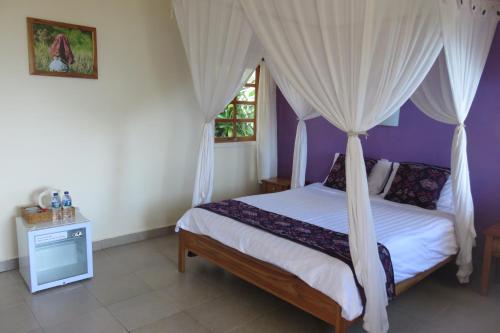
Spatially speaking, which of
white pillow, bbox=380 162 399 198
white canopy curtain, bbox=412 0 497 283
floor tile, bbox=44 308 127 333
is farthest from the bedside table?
floor tile, bbox=44 308 127 333

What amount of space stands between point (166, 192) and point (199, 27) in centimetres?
184

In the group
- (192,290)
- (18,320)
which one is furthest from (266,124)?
(18,320)

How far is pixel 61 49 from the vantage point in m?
3.31

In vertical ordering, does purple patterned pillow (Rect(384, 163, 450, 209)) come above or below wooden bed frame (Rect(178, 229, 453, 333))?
above

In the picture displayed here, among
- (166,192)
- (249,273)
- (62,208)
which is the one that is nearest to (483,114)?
(249,273)

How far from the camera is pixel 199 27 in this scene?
10.5 ft

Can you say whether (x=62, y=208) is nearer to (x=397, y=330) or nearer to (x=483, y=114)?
(x=397, y=330)

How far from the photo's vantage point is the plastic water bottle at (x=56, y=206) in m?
3.11

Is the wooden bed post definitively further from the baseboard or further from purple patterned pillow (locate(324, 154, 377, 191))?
the baseboard

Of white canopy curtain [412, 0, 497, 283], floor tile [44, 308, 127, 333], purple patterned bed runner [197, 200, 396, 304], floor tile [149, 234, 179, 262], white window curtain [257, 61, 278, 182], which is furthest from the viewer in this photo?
white window curtain [257, 61, 278, 182]

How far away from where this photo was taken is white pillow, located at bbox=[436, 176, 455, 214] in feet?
10.9

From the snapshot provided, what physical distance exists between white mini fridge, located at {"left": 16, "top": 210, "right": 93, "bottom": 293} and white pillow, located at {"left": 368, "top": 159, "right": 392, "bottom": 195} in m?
2.65

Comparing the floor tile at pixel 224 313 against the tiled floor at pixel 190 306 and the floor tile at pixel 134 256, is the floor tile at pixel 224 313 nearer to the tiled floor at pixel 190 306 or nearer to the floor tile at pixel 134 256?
the tiled floor at pixel 190 306

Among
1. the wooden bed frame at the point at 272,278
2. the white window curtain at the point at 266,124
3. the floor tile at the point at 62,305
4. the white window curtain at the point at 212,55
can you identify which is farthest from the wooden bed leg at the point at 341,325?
the white window curtain at the point at 266,124
